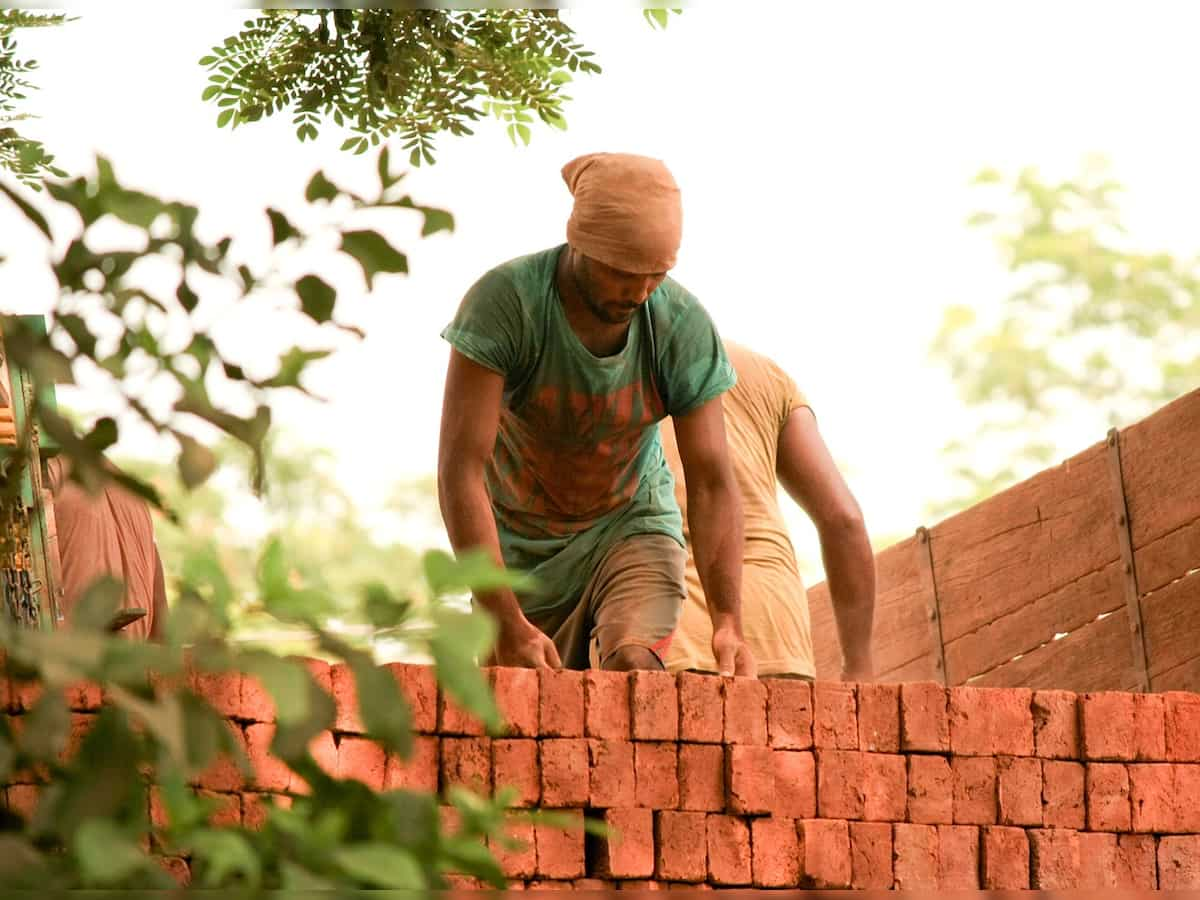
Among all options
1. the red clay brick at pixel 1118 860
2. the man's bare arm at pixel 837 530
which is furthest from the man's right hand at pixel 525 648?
the man's bare arm at pixel 837 530

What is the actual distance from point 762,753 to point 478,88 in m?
1.77

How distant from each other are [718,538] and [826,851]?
0.98 meters

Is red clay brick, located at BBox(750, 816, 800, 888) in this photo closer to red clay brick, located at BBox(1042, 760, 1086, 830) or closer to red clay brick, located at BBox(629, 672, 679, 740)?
red clay brick, located at BBox(629, 672, 679, 740)

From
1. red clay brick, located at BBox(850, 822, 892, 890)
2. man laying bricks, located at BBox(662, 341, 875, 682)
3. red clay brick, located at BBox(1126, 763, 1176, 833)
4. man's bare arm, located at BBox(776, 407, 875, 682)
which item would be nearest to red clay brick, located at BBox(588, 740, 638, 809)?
red clay brick, located at BBox(850, 822, 892, 890)

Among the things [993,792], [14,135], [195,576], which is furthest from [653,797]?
[195,576]

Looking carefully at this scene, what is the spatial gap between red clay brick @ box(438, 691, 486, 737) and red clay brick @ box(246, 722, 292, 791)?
30 centimetres

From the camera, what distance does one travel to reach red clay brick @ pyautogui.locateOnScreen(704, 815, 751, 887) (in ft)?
12.4

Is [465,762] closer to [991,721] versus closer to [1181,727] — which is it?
[991,721]

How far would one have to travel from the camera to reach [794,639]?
5367 millimetres

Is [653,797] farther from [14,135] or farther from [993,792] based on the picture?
[14,135]

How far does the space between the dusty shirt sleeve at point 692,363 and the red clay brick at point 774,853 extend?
1065 millimetres

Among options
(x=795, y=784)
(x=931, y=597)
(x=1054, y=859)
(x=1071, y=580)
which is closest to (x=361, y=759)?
(x=795, y=784)

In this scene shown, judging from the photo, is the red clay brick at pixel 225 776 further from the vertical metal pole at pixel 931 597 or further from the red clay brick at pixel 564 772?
the vertical metal pole at pixel 931 597

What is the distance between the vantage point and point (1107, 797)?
13.5 feet
